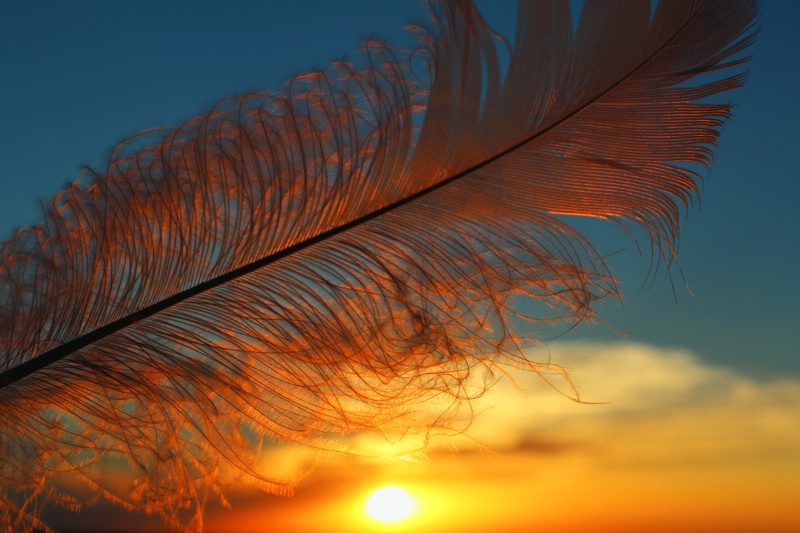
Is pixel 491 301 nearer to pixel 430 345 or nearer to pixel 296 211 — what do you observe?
pixel 430 345

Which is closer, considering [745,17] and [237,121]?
[745,17]

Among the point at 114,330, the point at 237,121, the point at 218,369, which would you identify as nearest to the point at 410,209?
the point at 237,121

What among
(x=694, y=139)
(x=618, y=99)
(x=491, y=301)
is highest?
(x=618, y=99)

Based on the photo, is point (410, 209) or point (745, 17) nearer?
point (745, 17)

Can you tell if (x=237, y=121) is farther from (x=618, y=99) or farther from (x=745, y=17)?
(x=745, y=17)

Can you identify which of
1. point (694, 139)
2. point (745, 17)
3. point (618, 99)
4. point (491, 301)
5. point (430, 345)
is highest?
point (745, 17)

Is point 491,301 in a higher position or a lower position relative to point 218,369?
higher

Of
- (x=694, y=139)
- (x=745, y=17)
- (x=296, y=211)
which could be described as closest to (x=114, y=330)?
(x=296, y=211)
